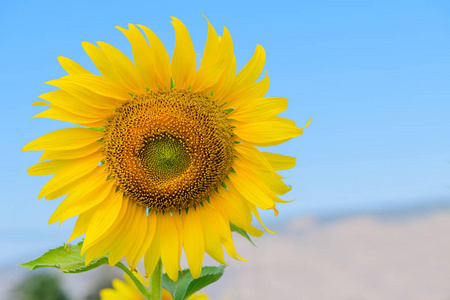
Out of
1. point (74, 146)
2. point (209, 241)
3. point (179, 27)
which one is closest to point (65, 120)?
point (74, 146)

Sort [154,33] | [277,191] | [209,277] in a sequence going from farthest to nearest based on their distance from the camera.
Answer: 1. [209,277]
2. [277,191]
3. [154,33]

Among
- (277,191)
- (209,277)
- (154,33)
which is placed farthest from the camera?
(209,277)

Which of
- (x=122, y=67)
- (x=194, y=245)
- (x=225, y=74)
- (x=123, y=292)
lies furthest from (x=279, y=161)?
(x=123, y=292)

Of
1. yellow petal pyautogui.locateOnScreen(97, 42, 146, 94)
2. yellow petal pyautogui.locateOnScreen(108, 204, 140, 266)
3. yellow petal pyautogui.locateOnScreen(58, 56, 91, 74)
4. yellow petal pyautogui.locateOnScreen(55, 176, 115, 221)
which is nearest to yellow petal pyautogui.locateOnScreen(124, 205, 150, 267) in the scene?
yellow petal pyautogui.locateOnScreen(108, 204, 140, 266)

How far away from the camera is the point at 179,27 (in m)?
2.77

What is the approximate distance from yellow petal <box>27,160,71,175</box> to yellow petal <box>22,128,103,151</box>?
0.34 feet

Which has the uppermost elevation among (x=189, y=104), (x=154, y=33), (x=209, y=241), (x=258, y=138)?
(x=154, y=33)

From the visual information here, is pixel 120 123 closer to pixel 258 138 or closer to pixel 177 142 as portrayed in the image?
pixel 177 142

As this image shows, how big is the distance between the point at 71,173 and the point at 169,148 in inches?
24.2

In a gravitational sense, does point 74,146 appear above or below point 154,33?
below

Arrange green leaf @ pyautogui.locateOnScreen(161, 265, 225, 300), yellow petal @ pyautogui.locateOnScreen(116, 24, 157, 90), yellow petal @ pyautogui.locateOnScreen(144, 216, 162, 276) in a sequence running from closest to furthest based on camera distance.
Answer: yellow petal @ pyautogui.locateOnScreen(116, 24, 157, 90), yellow petal @ pyautogui.locateOnScreen(144, 216, 162, 276), green leaf @ pyautogui.locateOnScreen(161, 265, 225, 300)

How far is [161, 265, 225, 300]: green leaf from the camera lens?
10.3ft

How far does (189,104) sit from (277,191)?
751 mm

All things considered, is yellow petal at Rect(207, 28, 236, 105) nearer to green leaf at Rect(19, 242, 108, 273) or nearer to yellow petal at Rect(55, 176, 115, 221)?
yellow petal at Rect(55, 176, 115, 221)
